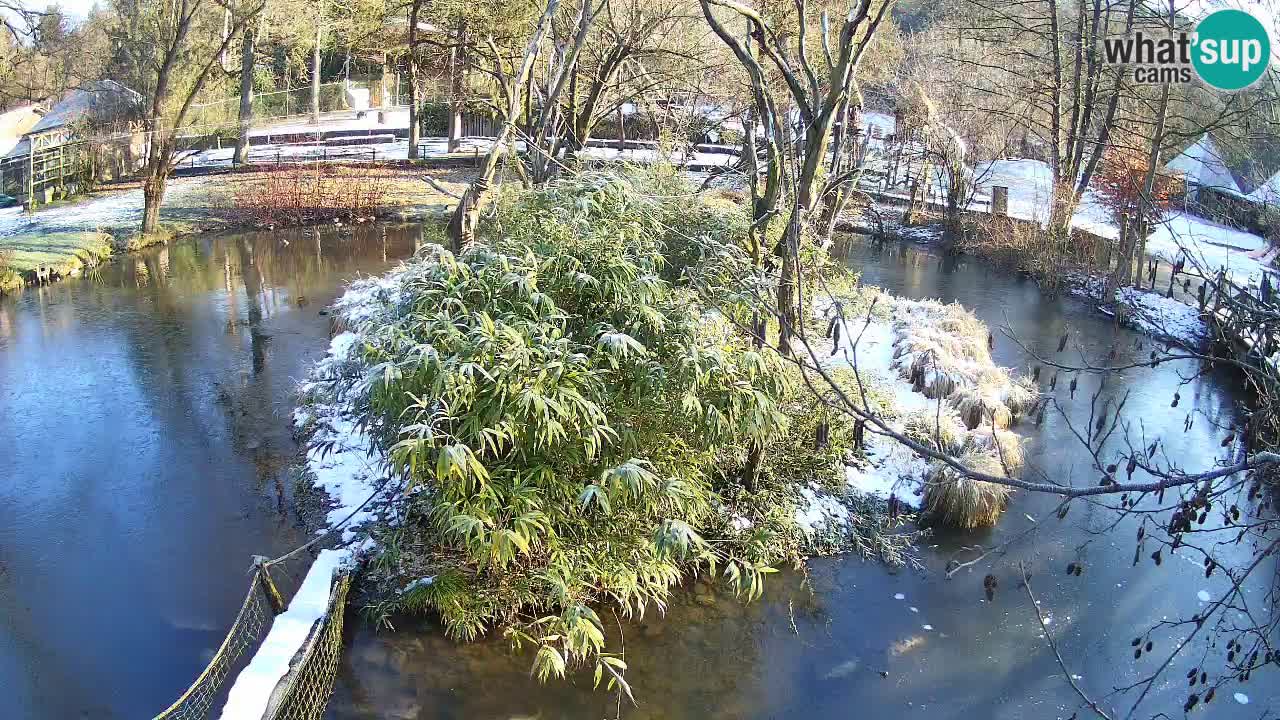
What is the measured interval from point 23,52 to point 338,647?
22.1 metres

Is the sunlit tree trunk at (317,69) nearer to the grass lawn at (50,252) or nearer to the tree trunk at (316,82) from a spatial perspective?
the tree trunk at (316,82)

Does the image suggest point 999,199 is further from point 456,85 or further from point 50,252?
point 50,252

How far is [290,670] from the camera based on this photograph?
5625mm

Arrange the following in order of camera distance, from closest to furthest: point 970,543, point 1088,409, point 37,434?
point 970,543 < point 37,434 < point 1088,409

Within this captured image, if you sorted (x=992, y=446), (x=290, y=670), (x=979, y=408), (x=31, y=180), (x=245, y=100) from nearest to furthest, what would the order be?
(x=290, y=670) < (x=992, y=446) < (x=979, y=408) < (x=31, y=180) < (x=245, y=100)

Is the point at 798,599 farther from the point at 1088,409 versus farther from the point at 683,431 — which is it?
the point at 1088,409

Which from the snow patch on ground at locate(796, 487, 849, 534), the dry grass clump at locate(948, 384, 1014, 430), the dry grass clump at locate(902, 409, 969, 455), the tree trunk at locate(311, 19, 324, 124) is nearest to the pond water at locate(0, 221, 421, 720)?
the snow patch on ground at locate(796, 487, 849, 534)

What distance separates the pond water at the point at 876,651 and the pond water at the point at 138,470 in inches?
59.1

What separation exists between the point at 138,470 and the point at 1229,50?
41.0 feet

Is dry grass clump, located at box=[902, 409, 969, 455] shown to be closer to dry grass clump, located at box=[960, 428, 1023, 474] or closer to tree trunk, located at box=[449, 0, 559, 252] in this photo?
dry grass clump, located at box=[960, 428, 1023, 474]

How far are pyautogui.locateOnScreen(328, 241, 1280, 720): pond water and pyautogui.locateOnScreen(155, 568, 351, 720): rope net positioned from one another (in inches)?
7.0

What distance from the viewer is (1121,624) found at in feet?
23.9

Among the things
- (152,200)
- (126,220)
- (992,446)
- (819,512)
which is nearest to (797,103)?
(819,512)

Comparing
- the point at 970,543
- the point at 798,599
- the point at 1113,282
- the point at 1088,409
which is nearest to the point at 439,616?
the point at 798,599
